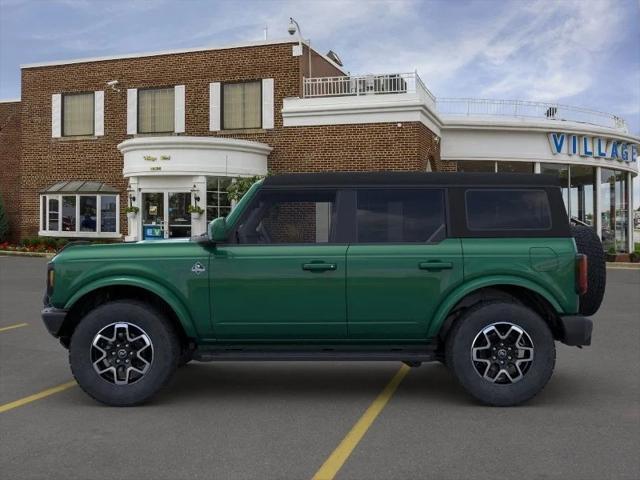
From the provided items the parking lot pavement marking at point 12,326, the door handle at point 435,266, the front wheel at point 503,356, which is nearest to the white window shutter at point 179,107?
the parking lot pavement marking at point 12,326

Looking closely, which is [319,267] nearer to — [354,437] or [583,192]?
[354,437]

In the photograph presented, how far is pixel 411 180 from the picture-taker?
5785 millimetres

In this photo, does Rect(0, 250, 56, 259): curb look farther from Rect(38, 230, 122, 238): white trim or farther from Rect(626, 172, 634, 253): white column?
Rect(626, 172, 634, 253): white column

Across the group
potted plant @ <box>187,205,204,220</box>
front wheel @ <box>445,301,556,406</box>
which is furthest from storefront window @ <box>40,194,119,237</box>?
front wheel @ <box>445,301,556,406</box>

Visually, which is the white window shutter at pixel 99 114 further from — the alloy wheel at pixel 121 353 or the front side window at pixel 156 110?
the alloy wheel at pixel 121 353

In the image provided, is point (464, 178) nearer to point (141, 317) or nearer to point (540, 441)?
point (540, 441)

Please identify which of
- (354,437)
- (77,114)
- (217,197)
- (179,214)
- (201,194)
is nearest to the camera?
(354,437)

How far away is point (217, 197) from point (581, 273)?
18.8 metres

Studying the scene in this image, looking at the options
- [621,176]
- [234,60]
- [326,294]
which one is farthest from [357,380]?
[621,176]

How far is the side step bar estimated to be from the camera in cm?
554

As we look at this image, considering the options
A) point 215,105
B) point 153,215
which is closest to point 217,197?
point 153,215

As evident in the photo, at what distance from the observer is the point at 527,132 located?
25.9 meters

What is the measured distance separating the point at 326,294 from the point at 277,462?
5.48 ft

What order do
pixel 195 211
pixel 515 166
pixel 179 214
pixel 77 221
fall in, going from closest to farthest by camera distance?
1. pixel 195 211
2. pixel 179 214
3. pixel 77 221
4. pixel 515 166
